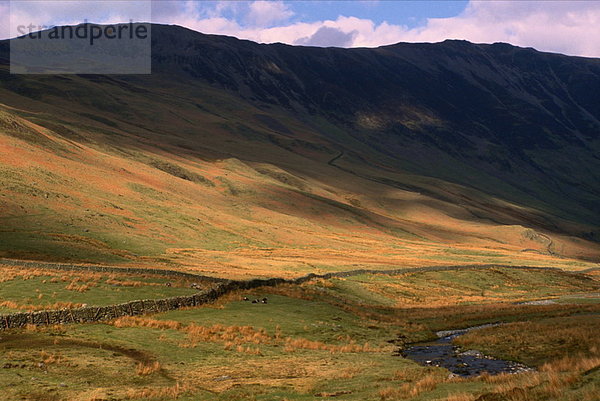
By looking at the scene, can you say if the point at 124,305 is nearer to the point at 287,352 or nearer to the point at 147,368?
the point at 287,352

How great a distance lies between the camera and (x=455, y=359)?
113ft

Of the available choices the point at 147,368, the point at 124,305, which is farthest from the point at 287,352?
the point at 124,305

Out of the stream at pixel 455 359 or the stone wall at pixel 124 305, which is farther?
the stone wall at pixel 124 305

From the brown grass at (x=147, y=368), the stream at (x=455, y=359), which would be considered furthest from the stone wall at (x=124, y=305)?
the stream at (x=455, y=359)

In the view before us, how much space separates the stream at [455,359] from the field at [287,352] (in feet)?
3.50

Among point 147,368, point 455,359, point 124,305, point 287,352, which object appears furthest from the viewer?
point 124,305

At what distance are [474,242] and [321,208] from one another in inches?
1746

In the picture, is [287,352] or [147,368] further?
[287,352]

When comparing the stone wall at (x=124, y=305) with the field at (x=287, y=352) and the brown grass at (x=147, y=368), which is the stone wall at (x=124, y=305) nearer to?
the field at (x=287, y=352)

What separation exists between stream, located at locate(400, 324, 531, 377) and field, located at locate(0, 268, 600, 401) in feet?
3.50

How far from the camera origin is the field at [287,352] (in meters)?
22.2

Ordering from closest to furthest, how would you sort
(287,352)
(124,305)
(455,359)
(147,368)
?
1. (147,368)
2. (287,352)
3. (455,359)
4. (124,305)

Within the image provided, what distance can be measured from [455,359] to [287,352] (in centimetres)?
946

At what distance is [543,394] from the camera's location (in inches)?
703
